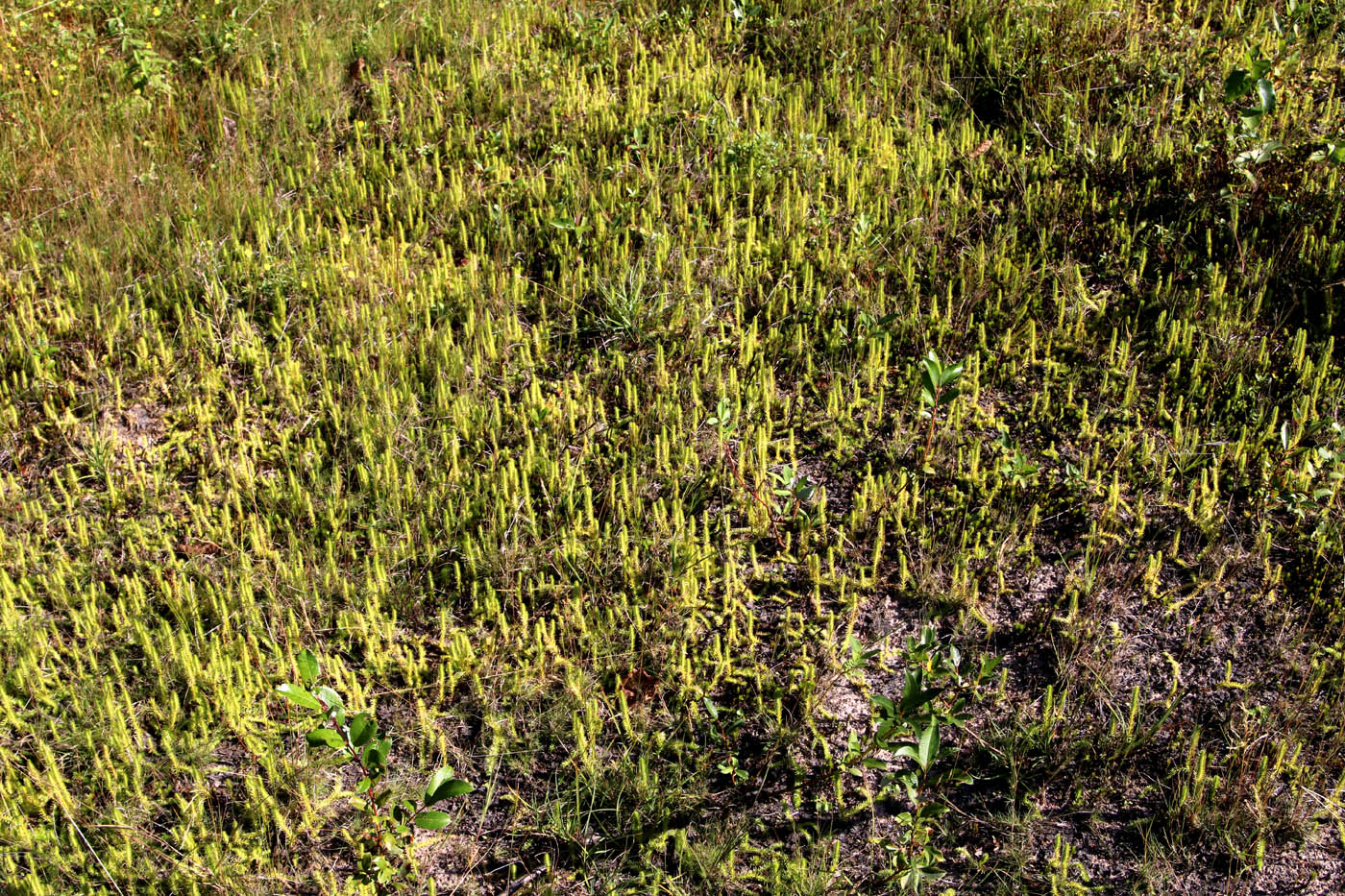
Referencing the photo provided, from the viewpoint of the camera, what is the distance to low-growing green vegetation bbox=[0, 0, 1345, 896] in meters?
3.75

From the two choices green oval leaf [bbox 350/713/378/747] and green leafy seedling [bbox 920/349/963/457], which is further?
green leafy seedling [bbox 920/349/963/457]

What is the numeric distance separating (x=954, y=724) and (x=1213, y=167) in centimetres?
372

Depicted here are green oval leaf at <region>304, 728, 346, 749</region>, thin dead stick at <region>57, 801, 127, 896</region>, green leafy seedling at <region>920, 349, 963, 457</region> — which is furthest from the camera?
green leafy seedling at <region>920, 349, 963, 457</region>

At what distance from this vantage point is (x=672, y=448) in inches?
196

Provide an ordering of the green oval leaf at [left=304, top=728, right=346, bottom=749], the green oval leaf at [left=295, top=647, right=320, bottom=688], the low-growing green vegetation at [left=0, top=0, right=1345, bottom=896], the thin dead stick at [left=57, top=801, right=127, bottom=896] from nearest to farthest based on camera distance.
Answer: the green oval leaf at [left=295, top=647, right=320, bottom=688], the green oval leaf at [left=304, top=728, right=346, bottom=749], the thin dead stick at [left=57, top=801, right=127, bottom=896], the low-growing green vegetation at [left=0, top=0, right=1345, bottom=896]

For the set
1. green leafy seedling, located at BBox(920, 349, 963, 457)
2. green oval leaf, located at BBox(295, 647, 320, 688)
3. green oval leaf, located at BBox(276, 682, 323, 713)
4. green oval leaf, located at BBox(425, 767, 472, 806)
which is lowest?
green oval leaf, located at BBox(425, 767, 472, 806)

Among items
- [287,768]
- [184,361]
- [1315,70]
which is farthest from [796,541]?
[1315,70]

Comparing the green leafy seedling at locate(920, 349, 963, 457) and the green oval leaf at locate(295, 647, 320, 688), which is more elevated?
the green leafy seedling at locate(920, 349, 963, 457)

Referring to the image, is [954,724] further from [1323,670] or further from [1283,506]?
[1283,506]

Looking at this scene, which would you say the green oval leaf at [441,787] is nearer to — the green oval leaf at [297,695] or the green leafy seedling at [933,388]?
the green oval leaf at [297,695]

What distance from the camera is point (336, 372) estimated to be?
17.5 feet

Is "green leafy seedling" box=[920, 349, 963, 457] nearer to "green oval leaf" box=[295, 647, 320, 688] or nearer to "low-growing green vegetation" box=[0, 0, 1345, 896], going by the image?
"low-growing green vegetation" box=[0, 0, 1345, 896]

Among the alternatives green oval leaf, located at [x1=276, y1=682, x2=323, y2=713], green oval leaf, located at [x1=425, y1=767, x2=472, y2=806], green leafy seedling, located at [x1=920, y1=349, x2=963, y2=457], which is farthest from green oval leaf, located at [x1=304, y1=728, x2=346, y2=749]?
green leafy seedling, located at [x1=920, y1=349, x2=963, y2=457]

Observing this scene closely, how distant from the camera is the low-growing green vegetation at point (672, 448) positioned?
3.75 m
